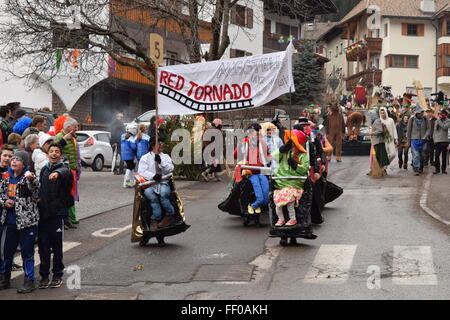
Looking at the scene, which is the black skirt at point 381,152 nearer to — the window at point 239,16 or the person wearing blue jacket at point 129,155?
the window at point 239,16

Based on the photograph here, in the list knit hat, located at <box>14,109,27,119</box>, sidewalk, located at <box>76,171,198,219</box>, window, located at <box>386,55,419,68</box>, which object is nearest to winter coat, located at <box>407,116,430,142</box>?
sidewalk, located at <box>76,171,198,219</box>

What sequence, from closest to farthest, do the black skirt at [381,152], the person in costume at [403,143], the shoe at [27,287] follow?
1. the shoe at [27,287]
2. the black skirt at [381,152]
3. the person in costume at [403,143]

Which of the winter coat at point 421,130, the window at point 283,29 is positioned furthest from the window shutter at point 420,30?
the winter coat at point 421,130

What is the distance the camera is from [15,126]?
42.0 ft

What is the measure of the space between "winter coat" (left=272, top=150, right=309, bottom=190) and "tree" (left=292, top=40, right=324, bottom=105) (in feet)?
124

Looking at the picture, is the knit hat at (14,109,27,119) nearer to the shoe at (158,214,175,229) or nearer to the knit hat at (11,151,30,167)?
the shoe at (158,214,175,229)

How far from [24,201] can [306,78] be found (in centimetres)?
4123

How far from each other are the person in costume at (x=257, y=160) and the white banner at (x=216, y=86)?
613 mm

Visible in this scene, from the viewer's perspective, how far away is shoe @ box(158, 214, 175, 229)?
429 inches

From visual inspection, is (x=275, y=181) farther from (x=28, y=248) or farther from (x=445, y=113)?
(x=445, y=113)

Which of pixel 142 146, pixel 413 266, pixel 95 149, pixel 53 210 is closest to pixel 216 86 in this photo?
pixel 53 210

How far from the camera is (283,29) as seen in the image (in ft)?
194

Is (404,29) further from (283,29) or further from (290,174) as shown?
(290,174)

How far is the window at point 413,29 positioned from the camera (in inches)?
2504
